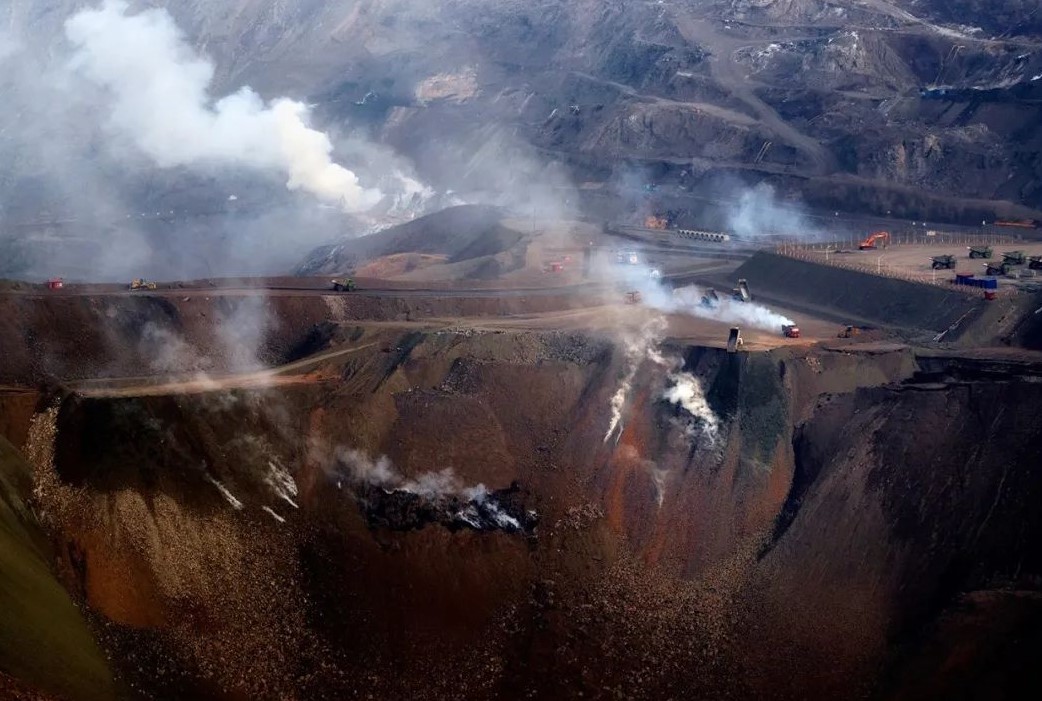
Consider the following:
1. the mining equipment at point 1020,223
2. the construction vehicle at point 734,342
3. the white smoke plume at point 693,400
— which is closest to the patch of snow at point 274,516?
the white smoke plume at point 693,400

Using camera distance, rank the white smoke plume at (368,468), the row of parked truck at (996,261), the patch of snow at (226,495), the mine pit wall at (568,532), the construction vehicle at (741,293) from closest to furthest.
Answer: the mine pit wall at (568,532)
the patch of snow at (226,495)
the white smoke plume at (368,468)
the construction vehicle at (741,293)
the row of parked truck at (996,261)

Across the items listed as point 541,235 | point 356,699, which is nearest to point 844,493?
point 356,699

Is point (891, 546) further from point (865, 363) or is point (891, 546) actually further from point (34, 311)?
point (34, 311)

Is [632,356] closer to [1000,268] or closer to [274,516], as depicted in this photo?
[274,516]

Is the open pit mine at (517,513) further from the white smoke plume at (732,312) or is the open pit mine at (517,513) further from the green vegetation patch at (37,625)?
the white smoke plume at (732,312)

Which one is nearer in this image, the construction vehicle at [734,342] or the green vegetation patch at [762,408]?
the green vegetation patch at [762,408]

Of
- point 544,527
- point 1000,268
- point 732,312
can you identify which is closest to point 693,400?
point 544,527
